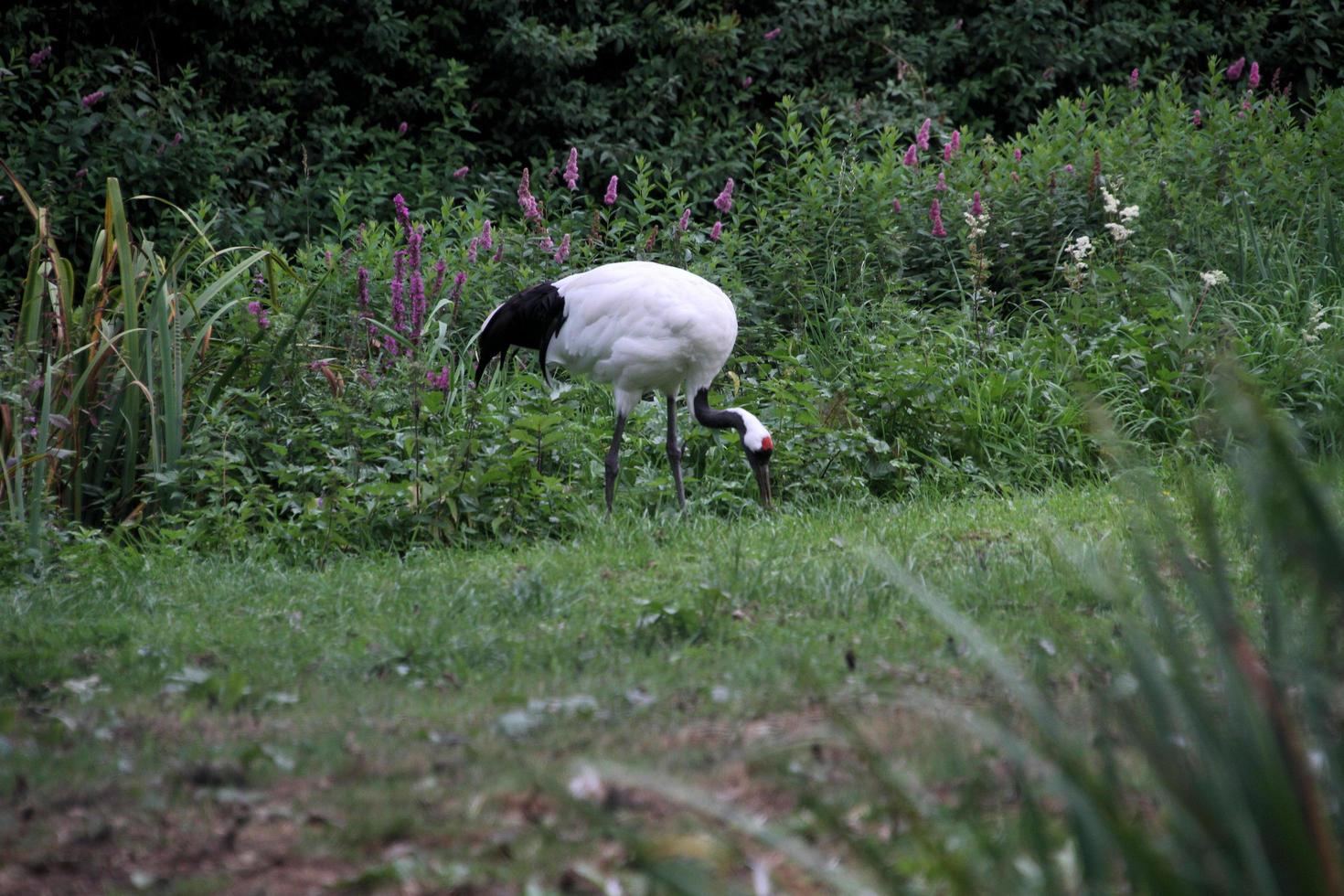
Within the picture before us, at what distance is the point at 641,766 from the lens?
9.69 feet

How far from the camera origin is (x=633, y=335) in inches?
275

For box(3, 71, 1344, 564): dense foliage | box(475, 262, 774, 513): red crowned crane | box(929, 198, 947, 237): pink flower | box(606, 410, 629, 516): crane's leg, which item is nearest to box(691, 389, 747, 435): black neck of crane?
box(475, 262, 774, 513): red crowned crane

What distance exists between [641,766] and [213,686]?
52.1 inches

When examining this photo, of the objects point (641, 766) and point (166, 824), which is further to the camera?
point (641, 766)

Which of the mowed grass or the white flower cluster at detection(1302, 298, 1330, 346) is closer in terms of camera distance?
the mowed grass

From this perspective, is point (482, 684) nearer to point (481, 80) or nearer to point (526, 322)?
point (526, 322)

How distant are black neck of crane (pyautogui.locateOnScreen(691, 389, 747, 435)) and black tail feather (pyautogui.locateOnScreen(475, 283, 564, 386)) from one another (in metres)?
0.81

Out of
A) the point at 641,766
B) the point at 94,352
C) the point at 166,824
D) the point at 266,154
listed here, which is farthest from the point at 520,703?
the point at 266,154

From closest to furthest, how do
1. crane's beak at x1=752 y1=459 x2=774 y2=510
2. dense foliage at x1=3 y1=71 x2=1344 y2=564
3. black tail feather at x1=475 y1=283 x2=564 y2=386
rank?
dense foliage at x1=3 y1=71 x2=1344 y2=564 → crane's beak at x1=752 y1=459 x2=774 y2=510 → black tail feather at x1=475 y1=283 x2=564 y2=386

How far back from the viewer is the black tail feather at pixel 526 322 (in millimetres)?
7246

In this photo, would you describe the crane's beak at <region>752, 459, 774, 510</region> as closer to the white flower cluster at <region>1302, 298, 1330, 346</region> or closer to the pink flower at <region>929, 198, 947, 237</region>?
the pink flower at <region>929, 198, 947, 237</region>

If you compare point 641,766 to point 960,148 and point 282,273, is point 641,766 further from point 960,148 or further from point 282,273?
point 960,148

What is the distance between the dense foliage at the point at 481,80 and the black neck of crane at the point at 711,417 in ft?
13.4

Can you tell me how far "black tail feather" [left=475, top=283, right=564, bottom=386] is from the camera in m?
7.25
